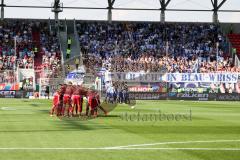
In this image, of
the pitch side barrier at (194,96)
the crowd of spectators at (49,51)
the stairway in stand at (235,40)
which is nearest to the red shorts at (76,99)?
the crowd of spectators at (49,51)

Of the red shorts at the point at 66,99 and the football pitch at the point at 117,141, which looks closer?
the football pitch at the point at 117,141

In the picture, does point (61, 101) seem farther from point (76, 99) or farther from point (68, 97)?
point (76, 99)

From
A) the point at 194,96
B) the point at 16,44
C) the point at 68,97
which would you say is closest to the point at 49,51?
the point at 16,44

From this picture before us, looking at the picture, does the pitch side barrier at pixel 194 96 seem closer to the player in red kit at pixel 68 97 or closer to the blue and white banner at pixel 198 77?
the blue and white banner at pixel 198 77

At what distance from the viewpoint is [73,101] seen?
2942cm

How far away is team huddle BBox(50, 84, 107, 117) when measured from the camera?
95.7 ft

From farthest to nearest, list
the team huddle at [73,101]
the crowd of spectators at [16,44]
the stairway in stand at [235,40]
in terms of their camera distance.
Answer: the stairway in stand at [235,40]
the crowd of spectators at [16,44]
the team huddle at [73,101]

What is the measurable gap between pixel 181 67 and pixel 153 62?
3.24 metres

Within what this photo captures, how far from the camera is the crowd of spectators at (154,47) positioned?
6681cm

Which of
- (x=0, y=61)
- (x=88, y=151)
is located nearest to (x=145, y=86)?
(x=0, y=61)

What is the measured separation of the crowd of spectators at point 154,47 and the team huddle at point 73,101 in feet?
105

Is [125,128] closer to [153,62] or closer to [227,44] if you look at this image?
[153,62]

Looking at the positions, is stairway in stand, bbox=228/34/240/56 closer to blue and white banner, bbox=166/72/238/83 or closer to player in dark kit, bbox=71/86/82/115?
blue and white banner, bbox=166/72/238/83

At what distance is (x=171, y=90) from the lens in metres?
64.1
